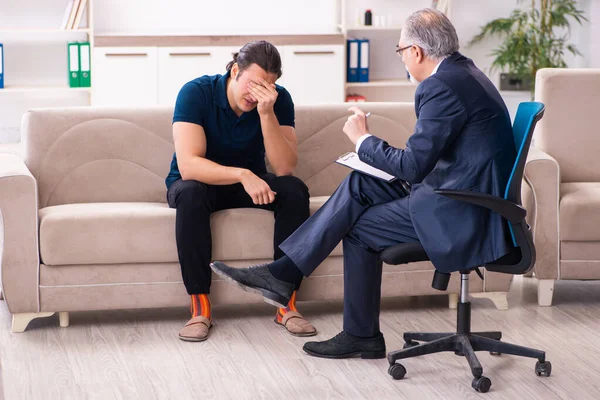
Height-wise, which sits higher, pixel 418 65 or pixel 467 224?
pixel 418 65

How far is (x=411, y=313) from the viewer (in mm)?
3160

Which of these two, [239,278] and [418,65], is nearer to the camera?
[418,65]

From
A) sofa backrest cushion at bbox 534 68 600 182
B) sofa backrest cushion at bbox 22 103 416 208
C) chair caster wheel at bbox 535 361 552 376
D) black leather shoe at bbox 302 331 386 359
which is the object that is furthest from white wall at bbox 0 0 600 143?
chair caster wheel at bbox 535 361 552 376

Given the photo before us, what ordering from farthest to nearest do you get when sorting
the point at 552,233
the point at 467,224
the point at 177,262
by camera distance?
the point at 552,233, the point at 177,262, the point at 467,224

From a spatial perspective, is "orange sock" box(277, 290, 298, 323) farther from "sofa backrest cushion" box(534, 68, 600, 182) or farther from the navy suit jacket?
"sofa backrest cushion" box(534, 68, 600, 182)

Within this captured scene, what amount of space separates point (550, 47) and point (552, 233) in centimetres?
321

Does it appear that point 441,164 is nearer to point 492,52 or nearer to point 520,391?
point 520,391

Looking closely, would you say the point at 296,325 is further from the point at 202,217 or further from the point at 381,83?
the point at 381,83

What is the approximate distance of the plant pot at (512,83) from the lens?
6250 millimetres

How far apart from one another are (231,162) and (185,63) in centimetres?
293

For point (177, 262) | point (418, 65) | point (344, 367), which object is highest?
point (418, 65)

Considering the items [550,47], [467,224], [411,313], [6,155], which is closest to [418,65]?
[467,224]

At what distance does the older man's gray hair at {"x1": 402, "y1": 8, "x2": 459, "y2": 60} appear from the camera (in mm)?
2393

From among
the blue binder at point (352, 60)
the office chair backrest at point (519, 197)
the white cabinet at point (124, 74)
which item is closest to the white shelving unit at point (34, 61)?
the white cabinet at point (124, 74)
